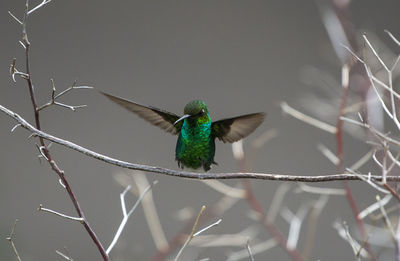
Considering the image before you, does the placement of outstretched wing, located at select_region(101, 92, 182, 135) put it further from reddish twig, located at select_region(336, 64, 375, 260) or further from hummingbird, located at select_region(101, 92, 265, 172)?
reddish twig, located at select_region(336, 64, 375, 260)

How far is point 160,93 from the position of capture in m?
4.62

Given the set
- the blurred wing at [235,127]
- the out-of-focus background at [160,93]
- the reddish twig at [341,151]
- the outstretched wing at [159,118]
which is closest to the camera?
the reddish twig at [341,151]

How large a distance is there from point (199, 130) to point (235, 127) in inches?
6.5

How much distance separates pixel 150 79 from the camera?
4.64 m

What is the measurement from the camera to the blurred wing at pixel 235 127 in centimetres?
231

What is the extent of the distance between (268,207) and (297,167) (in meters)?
0.44

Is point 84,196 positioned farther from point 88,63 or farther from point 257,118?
point 257,118

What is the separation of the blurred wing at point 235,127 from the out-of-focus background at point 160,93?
6.40 ft

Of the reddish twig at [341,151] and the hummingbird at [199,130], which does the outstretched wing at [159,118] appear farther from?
the reddish twig at [341,151]

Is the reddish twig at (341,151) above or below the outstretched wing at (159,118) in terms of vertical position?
below

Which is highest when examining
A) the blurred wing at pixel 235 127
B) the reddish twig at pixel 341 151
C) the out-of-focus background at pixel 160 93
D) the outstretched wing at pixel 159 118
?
the out-of-focus background at pixel 160 93

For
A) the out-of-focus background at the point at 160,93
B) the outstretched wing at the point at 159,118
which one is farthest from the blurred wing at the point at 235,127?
the out-of-focus background at the point at 160,93

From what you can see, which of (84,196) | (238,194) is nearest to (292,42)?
(84,196)

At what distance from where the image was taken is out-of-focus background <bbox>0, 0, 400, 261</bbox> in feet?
14.5
